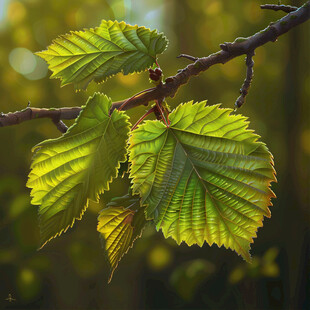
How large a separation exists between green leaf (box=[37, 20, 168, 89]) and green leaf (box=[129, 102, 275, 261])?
0.06 m

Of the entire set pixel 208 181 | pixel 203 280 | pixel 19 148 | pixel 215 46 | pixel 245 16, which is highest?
pixel 245 16

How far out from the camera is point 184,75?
0.28 metres

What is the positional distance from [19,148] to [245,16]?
752mm

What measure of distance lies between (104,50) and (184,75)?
2.3 inches

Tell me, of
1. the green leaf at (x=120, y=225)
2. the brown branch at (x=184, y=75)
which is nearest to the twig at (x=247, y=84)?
the brown branch at (x=184, y=75)

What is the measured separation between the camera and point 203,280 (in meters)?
1.13

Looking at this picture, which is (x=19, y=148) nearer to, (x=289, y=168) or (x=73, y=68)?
(x=289, y=168)

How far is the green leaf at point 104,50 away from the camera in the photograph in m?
0.28

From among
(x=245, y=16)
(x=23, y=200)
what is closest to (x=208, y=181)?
(x=23, y=200)

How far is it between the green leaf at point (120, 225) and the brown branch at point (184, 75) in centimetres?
7

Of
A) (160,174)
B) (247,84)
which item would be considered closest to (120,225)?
(160,174)

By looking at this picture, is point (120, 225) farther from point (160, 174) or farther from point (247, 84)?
point (247, 84)

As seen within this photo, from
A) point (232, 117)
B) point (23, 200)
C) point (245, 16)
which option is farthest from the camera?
point (245, 16)

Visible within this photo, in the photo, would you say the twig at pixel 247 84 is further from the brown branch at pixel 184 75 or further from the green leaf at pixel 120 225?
the green leaf at pixel 120 225
